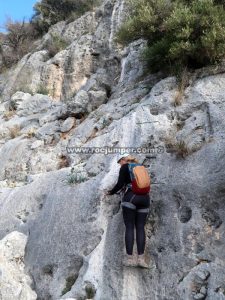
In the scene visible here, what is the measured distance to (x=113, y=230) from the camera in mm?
7000

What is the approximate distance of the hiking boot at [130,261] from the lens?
6322mm

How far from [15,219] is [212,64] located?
17.6 ft

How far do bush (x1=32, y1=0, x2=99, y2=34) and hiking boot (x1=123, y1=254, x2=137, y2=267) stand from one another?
1770cm

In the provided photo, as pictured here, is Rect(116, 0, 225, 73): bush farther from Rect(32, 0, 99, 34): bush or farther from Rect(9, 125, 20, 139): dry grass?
Rect(32, 0, 99, 34): bush

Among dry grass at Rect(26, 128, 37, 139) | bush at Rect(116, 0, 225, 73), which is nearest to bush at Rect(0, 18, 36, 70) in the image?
dry grass at Rect(26, 128, 37, 139)

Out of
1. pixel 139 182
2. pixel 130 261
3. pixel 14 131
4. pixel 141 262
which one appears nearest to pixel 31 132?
pixel 14 131

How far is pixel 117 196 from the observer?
293 inches

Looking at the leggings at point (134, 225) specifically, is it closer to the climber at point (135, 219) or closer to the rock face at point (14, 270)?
the climber at point (135, 219)

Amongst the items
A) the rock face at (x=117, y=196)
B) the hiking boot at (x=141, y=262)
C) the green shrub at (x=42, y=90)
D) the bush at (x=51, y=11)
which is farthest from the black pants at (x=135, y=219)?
the bush at (x=51, y=11)

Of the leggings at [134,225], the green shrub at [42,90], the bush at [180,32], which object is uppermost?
the bush at [180,32]

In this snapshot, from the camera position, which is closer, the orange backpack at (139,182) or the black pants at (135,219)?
the black pants at (135,219)

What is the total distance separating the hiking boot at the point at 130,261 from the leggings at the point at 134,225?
68 mm

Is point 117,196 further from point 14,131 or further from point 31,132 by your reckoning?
point 14,131

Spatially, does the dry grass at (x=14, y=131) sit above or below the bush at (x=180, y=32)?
below
